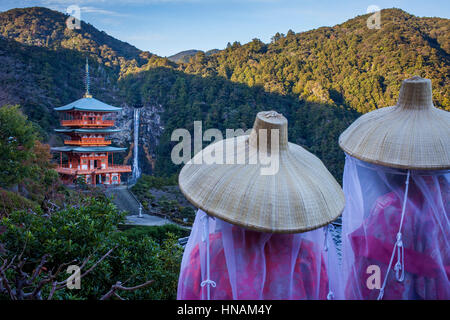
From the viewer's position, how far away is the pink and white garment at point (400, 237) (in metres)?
1.70

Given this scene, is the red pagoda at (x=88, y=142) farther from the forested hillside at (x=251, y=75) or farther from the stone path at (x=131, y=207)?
the forested hillside at (x=251, y=75)

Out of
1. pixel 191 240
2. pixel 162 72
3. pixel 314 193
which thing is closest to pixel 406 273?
pixel 314 193

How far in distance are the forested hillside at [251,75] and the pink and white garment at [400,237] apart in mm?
23958

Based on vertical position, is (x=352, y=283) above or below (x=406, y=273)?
below

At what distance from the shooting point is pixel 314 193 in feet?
4.24

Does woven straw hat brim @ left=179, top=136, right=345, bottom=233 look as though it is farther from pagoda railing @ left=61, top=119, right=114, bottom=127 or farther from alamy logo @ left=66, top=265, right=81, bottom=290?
pagoda railing @ left=61, top=119, right=114, bottom=127

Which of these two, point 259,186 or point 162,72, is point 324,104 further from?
point 259,186

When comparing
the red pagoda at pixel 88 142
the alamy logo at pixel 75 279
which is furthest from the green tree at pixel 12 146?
the red pagoda at pixel 88 142

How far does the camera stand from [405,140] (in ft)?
5.60

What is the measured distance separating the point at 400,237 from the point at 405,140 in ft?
1.79

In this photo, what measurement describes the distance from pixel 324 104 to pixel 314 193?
31462mm

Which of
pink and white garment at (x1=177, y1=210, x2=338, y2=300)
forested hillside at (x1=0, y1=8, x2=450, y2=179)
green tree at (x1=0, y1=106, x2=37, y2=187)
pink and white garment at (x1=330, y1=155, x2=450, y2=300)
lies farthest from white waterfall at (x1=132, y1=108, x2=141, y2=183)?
pink and white garment at (x1=177, y1=210, x2=338, y2=300)

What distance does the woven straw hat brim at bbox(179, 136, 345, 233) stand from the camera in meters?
1.20

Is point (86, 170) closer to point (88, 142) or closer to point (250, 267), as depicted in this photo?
point (88, 142)
